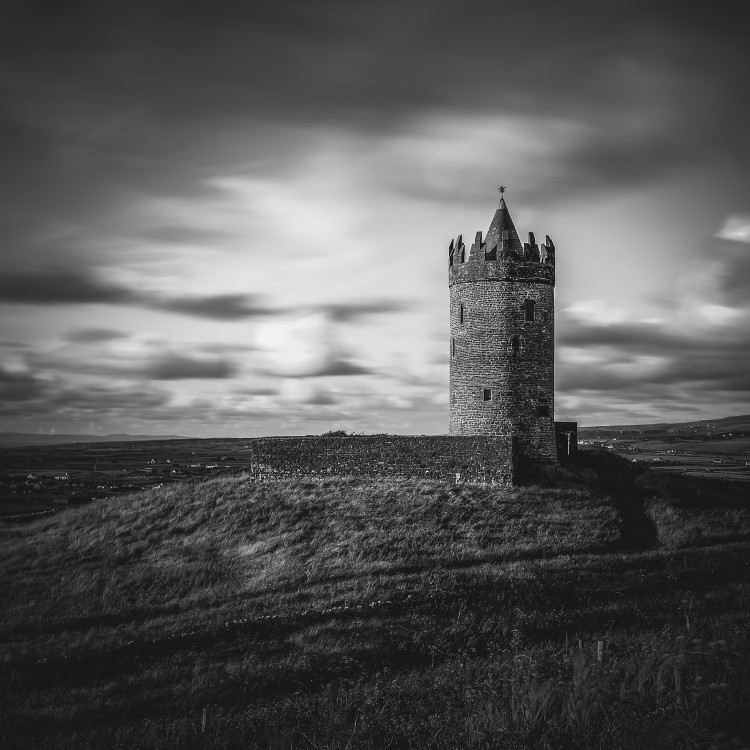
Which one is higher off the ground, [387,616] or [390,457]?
[390,457]

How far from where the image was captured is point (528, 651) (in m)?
12.5

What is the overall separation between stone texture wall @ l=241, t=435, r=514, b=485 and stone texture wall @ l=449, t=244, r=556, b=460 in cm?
383

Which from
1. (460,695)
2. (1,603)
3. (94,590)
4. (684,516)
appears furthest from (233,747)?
(684,516)

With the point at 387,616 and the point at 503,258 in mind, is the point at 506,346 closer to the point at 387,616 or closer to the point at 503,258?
the point at 503,258

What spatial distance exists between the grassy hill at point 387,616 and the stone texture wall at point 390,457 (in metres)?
0.98

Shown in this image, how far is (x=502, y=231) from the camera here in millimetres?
33781

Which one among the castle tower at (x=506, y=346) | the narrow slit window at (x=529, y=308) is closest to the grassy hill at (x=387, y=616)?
the castle tower at (x=506, y=346)

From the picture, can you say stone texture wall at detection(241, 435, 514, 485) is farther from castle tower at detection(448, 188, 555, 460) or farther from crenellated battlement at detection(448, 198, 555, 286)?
crenellated battlement at detection(448, 198, 555, 286)

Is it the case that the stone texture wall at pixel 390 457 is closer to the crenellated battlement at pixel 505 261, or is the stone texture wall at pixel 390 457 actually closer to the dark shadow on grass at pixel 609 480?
the dark shadow on grass at pixel 609 480

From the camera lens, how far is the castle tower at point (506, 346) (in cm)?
3306

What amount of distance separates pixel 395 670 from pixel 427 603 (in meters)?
3.86

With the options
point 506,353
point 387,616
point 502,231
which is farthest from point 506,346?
point 387,616

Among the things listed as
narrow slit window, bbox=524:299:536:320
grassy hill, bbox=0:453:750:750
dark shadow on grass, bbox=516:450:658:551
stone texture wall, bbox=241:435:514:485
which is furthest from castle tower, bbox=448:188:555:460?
stone texture wall, bbox=241:435:514:485

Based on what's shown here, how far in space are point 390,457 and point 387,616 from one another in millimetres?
14690
